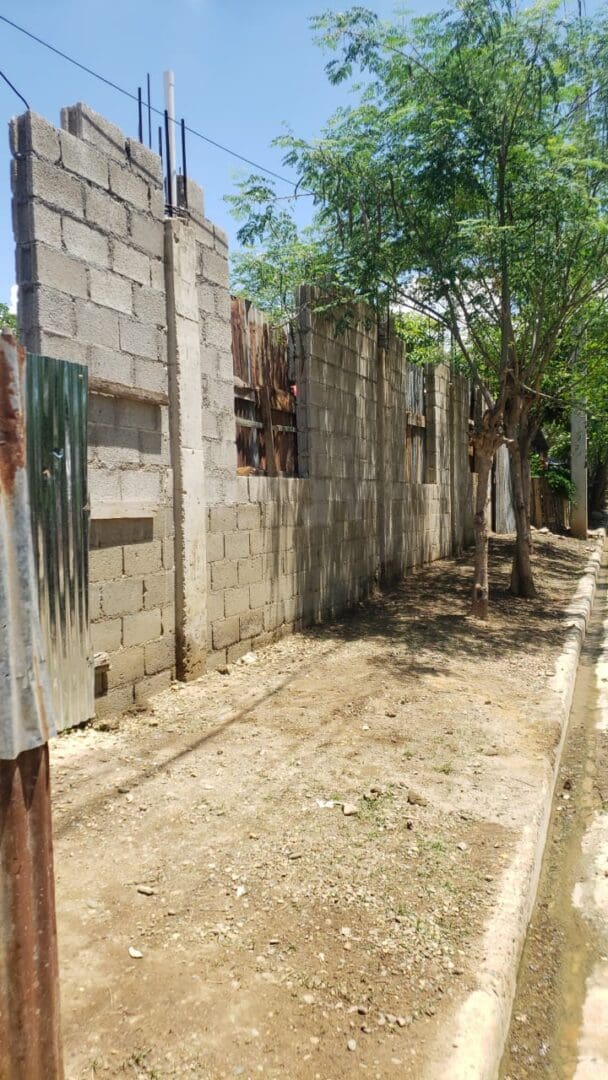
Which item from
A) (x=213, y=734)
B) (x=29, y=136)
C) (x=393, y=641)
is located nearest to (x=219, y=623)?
(x=213, y=734)

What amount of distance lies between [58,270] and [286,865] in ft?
11.8

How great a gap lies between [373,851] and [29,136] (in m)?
4.31

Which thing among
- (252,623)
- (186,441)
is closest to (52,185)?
(186,441)

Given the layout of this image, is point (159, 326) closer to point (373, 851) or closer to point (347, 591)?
point (373, 851)

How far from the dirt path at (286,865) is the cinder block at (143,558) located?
980 millimetres

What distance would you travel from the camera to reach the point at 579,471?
1922 cm

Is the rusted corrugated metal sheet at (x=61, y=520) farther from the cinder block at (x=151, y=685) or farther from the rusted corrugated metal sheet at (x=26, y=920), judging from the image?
the cinder block at (x=151, y=685)

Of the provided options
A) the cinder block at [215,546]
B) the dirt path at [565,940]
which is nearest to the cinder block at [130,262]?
the cinder block at [215,546]

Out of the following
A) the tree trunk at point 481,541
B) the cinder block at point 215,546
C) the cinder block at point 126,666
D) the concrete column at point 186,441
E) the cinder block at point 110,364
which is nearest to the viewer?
the cinder block at point 110,364

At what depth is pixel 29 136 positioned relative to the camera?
4.29m

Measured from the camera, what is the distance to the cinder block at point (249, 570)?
6634 mm

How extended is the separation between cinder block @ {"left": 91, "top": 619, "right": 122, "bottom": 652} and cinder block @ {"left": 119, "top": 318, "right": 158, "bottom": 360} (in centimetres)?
187

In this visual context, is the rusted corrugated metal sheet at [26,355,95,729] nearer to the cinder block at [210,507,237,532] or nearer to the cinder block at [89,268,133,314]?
the cinder block at [89,268,133,314]

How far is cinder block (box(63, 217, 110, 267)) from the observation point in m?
4.60
